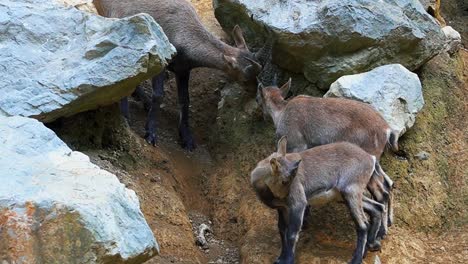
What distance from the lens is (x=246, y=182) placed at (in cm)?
823

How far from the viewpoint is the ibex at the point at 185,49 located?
894cm

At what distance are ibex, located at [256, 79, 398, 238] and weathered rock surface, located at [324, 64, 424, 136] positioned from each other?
0.47m

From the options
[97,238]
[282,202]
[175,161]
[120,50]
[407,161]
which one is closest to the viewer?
[97,238]

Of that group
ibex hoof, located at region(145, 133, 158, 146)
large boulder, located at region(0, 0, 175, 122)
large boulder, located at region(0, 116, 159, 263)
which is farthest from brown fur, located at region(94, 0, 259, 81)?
large boulder, located at region(0, 116, 159, 263)

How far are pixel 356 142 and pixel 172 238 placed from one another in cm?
187

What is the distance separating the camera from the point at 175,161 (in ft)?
28.5

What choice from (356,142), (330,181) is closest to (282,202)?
(330,181)

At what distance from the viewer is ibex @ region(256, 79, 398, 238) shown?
718 centimetres

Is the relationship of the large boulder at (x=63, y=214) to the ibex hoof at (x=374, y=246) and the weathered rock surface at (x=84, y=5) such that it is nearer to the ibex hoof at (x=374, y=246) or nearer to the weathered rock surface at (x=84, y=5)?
the ibex hoof at (x=374, y=246)

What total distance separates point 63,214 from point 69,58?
2594mm

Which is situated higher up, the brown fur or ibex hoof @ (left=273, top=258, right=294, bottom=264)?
ibex hoof @ (left=273, top=258, right=294, bottom=264)

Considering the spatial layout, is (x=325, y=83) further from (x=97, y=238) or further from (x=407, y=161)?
(x=97, y=238)

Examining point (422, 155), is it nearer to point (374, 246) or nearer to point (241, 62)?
point (374, 246)

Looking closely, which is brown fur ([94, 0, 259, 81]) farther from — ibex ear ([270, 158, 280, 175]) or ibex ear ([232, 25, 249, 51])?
ibex ear ([270, 158, 280, 175])
